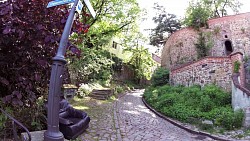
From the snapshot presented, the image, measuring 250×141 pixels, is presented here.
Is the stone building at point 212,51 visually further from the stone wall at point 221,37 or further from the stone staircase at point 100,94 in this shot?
the stone staircase at point 100,94

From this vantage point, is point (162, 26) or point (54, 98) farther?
point (162, 26)

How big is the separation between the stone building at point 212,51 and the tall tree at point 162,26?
399 centimetres

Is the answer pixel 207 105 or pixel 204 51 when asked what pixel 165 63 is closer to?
pixel 204 51

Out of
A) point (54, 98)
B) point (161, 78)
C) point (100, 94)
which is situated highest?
point (161, 78)

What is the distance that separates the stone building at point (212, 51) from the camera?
9.77m

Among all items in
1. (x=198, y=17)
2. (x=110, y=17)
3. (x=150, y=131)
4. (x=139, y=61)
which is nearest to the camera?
(x=150, y=131)

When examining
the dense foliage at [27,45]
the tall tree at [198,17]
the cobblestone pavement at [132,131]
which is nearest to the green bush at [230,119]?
the cobblestone pavement at [132,131]

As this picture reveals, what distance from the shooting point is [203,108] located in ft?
26.1

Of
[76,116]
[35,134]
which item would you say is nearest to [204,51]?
[76,116]

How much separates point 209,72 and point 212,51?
490cm

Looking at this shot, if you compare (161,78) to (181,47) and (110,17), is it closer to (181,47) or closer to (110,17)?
(181,47)

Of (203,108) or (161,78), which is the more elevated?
(161,78)

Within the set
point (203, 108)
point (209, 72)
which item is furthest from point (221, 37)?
point (203, 108)

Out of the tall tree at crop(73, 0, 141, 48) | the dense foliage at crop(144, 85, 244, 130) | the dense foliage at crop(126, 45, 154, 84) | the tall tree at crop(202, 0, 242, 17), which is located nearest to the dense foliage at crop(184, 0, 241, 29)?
the tall tree at crop(202, 0, 242, 17)
